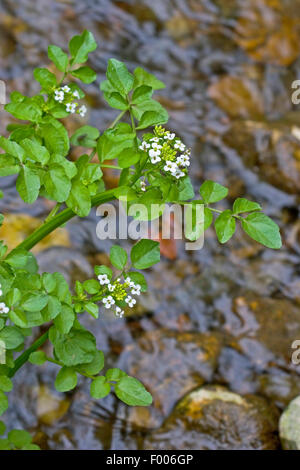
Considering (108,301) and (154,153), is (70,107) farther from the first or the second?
(108,301)

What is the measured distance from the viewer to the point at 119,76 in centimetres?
142

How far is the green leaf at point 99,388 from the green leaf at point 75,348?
0.06m

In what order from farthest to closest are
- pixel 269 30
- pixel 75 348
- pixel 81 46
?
pixel 269 30 < pixel 81 46 < pixel 75 348

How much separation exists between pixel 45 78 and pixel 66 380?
2.47 feet

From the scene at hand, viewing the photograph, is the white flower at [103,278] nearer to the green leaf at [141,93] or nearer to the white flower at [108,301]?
the white flower at [108,301]

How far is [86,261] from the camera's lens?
2.73 metres

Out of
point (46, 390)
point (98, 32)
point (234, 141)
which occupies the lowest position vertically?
point (46, 390)

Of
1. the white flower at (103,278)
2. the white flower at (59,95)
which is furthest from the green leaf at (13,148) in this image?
the white flower at (103,278)

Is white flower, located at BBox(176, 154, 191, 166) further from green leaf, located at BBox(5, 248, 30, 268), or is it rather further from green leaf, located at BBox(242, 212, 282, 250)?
green leaf, located at BBox(5, 248, 30, 268)

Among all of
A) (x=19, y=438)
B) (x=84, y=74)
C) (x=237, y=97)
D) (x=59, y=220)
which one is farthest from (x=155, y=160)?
(x=237, y=97)

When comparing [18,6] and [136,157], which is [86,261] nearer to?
[136,157]
